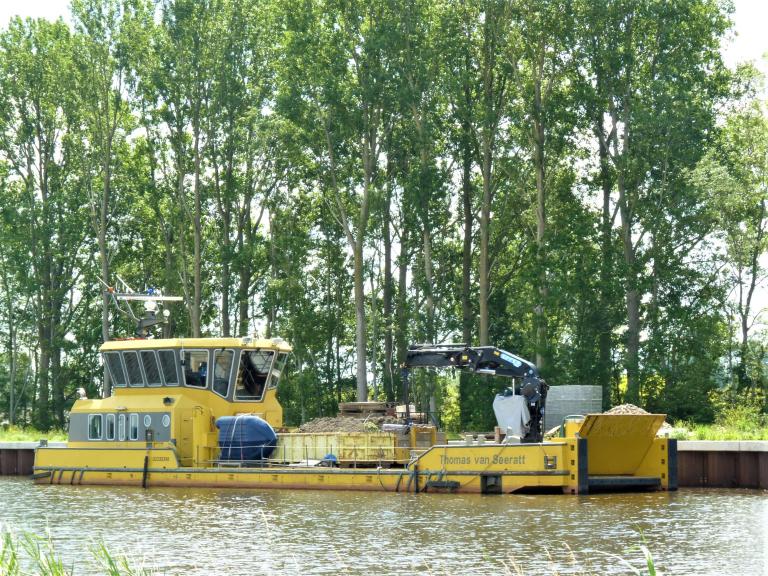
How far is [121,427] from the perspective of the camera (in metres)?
37.2

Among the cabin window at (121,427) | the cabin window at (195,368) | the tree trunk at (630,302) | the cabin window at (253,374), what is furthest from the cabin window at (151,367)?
the tree trunk at (630,302)

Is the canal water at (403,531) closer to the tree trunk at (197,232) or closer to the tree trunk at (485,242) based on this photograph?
the tree trunk at (485,242)

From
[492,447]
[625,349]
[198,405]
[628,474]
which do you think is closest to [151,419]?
[198,405]

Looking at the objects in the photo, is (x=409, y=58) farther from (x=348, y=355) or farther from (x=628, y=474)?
(x=628, y=474)

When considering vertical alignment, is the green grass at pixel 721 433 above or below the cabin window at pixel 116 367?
below

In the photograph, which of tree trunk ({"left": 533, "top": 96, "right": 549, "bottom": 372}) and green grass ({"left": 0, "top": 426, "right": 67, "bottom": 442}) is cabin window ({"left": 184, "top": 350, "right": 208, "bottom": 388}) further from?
green grass ({"left": 0, "top": 426, "right": 67, "bottom": 442})

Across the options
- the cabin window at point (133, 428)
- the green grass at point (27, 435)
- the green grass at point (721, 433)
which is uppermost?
the cabin window at point (133, 428)

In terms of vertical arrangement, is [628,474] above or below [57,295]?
below

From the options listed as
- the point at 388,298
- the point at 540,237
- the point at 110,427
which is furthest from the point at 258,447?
the point at 388,298

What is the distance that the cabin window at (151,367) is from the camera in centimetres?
3662

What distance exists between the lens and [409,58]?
51.9m

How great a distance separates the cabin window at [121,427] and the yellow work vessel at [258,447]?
0.03 m

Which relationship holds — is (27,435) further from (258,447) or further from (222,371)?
(258,447)

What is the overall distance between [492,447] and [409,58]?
24.7m
